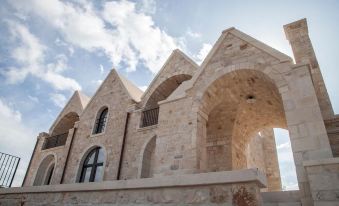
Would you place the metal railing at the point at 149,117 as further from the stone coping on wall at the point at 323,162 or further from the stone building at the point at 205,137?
the stone coping on wall at the point at 323,162

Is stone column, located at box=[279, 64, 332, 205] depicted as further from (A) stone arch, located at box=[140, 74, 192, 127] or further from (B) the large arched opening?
(A) stone arch, located at box=[140, 74, 192, 127]

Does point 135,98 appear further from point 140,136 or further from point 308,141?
point 308,141

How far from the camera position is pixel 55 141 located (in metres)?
16.3

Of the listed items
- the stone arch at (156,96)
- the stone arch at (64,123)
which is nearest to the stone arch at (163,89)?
the stone arch at (156,96)

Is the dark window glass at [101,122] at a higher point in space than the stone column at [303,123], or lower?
higher

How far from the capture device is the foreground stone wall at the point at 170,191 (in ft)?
11.8

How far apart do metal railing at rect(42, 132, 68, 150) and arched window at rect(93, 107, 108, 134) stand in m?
3.35

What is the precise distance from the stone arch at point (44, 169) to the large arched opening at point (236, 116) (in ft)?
35.9

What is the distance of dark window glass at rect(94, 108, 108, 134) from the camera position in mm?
14125

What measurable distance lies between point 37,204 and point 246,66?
24.1 feet

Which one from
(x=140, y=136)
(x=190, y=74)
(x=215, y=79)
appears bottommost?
(x=140, y=136)

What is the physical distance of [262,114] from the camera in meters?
10.5

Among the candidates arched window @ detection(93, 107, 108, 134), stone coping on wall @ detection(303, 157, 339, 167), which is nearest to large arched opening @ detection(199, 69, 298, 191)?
stone coping on wall @ detection(303, 157, 339, 167)

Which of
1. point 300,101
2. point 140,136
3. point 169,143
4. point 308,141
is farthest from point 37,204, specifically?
point 300,101
